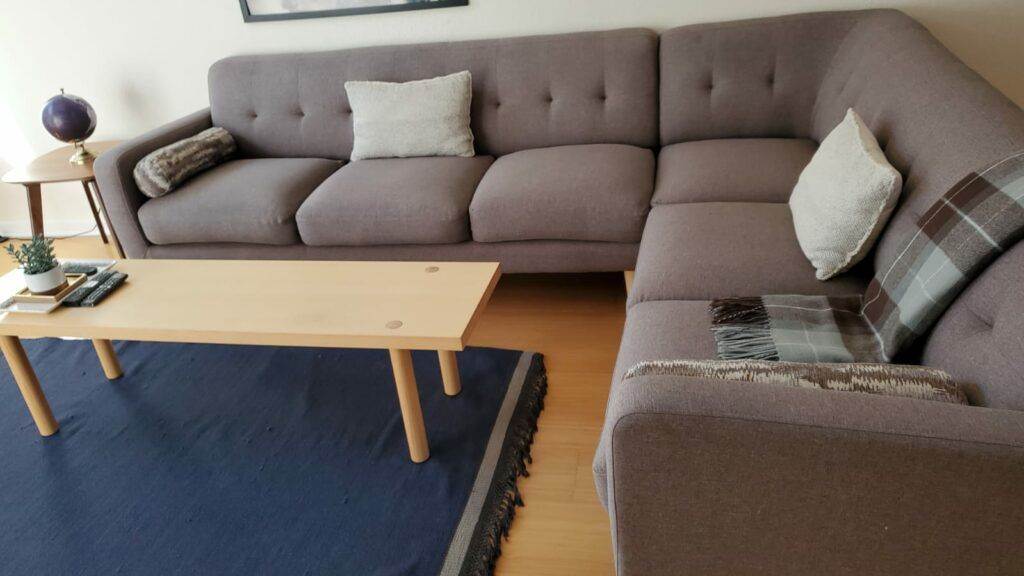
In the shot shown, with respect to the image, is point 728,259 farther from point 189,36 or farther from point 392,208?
point 189,36

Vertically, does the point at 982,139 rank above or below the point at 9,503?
above

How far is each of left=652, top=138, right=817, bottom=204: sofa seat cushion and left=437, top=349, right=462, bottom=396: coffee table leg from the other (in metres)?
0.81

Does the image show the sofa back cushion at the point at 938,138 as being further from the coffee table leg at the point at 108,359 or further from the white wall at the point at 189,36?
the coffee table leg at the point at 108,359

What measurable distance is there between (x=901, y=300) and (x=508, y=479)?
3.11 feet

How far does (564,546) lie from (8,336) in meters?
1.59

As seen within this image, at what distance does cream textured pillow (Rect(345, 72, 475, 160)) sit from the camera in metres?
2.65

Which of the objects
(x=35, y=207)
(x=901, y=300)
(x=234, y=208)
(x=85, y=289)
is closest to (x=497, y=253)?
(x=234, y=208)

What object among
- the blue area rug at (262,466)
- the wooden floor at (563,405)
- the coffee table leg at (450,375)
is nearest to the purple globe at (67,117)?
the blue area rug at (262,466)

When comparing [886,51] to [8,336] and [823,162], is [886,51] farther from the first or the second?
[8,336]

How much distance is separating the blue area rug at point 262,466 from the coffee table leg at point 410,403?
4cm

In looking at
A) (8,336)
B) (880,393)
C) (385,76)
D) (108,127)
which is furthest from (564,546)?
(108,127)

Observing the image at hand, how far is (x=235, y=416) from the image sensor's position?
2043 millimetres

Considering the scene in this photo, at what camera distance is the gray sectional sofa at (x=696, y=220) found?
0.92m

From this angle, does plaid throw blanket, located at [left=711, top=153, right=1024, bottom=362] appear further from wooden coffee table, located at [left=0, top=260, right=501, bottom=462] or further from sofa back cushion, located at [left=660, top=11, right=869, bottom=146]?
sofa back cushion, located at [left=660, top=11, right=869, bottom=146]
